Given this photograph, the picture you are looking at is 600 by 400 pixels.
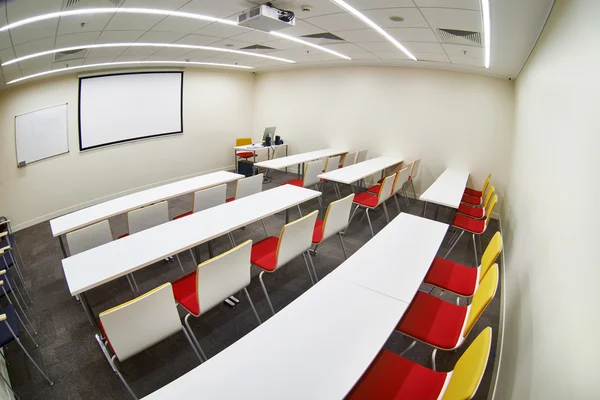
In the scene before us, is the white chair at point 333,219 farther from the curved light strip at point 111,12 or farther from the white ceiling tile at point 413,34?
the curved light strip at point 111,12

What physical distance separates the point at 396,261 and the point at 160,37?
419 centimetres

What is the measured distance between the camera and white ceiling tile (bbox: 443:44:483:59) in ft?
11.7

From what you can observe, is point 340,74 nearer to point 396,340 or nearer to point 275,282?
point 275,282

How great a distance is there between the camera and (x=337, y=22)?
10.5ft

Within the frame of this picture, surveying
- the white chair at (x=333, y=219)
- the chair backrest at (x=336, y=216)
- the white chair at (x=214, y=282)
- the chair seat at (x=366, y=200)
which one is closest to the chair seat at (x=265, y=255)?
the white chair at (x=214, y=282)

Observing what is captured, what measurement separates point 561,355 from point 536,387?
237 millimetres

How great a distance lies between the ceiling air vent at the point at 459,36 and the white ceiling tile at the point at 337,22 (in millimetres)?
945

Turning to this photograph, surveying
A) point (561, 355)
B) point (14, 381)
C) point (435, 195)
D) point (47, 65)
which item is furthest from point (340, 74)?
point (14, 381)

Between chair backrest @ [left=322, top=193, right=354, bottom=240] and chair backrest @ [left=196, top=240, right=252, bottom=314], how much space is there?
108 centimetres

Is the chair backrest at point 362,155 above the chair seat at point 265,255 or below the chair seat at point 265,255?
above

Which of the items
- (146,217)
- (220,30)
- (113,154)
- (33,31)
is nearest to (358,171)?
(220,30)

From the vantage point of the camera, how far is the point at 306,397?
42.4 inches

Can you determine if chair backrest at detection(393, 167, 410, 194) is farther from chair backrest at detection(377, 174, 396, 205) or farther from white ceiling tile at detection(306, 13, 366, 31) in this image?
white ceiling tile at detection(306, 13, 366, 31)

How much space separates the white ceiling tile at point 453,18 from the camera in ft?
8.15
